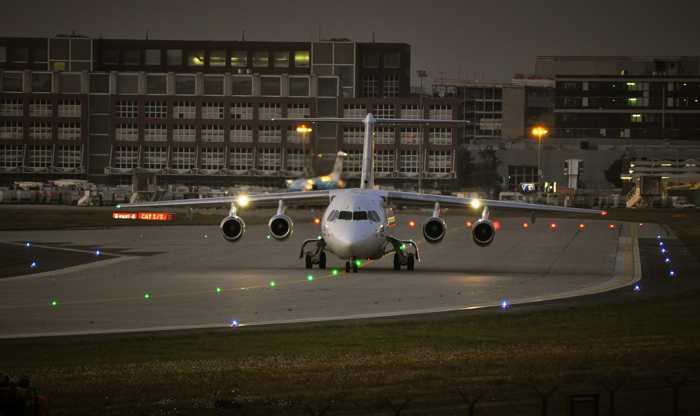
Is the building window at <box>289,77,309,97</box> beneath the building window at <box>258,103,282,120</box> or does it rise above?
above

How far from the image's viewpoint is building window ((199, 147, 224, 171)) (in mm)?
142500

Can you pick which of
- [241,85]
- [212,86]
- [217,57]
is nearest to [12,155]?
[212,86]

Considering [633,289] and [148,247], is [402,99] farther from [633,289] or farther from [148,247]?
[633,289]

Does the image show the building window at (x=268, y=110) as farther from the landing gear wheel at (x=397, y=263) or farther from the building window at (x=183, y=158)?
the landing gear wheel at (x=397, y=263)

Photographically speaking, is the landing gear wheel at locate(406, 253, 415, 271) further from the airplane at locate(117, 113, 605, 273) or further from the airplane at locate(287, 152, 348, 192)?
the airplane at locate(287, 152, 348, 192)

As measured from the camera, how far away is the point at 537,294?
3098 centimetres

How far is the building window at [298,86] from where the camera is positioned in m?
142

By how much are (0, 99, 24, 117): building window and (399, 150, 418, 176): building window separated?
46.9 m

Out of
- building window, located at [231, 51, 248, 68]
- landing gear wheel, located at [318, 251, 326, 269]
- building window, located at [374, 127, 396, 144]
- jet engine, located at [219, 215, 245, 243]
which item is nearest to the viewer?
jet engine, located at [219, 215, 245, 243]

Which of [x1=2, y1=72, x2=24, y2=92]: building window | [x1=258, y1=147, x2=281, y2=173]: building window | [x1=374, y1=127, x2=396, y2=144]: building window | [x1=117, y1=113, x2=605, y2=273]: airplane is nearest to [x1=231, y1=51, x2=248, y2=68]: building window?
[x1=258, y1=147, x2=281, y2=173]: building window

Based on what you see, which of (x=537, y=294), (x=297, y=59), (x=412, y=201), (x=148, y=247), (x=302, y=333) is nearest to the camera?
(x=302, y=333)

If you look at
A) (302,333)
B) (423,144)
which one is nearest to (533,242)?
(302,333)

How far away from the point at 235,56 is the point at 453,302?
5229 inches

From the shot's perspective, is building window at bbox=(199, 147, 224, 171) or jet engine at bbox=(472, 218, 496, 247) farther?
building window at bbox=(199, 147, 224, 171)
